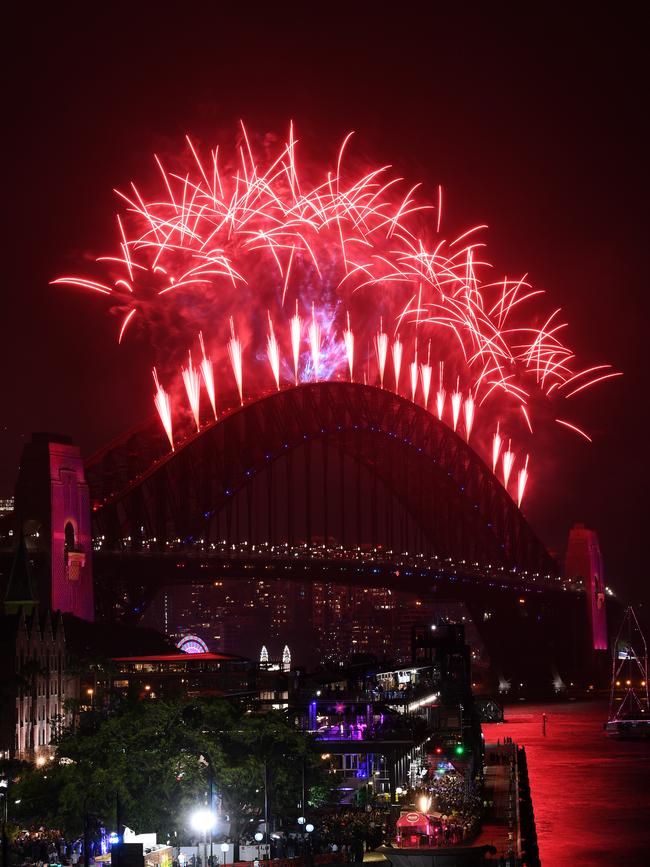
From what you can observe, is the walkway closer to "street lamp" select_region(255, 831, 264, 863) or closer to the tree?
the tree

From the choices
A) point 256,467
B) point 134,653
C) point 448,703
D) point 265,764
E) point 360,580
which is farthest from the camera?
point 360,580

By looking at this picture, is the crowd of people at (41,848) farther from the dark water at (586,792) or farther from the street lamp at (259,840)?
the dark water at (586,792)

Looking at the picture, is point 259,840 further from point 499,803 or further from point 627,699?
point 627,699

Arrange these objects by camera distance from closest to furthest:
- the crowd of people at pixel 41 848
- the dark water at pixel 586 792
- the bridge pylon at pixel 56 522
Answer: the crowd of people at pixel 41 848, the dark water at pixel 586 792, the bridge pylon at pixel 56 522

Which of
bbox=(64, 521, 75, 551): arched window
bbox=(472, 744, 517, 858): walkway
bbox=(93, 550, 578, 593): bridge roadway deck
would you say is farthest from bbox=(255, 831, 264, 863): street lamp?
bbox=(93, 550, 578, 593): bridge roadway deck

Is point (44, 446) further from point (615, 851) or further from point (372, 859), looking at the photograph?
point (372, 859)

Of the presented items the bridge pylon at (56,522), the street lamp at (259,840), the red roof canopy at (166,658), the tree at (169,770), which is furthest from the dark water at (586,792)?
the bridge pylon at (56,522)

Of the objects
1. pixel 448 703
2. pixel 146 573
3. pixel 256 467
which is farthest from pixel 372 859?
pixel 256 467
